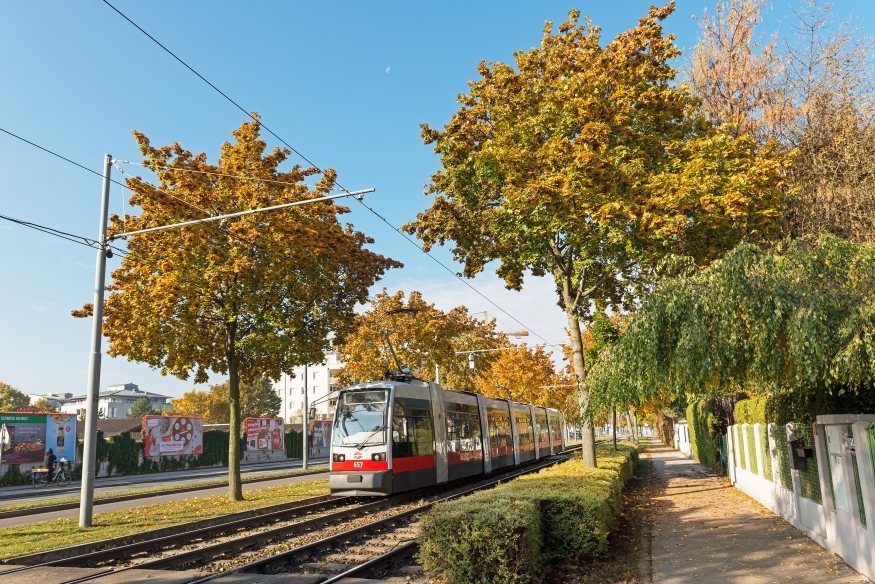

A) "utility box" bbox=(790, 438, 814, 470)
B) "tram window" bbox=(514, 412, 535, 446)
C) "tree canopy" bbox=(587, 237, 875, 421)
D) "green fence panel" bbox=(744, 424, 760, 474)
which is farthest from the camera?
"tram window" bbox=(514, 412, 535, 446)

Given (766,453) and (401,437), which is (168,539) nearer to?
(401,437)

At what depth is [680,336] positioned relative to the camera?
907 centimetres

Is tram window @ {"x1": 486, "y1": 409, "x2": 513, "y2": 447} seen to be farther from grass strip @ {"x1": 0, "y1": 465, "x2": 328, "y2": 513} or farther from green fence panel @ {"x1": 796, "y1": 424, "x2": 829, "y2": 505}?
green fence panel @ {"x1": 796, "y1": 424, "x2": 829, "y2": 505}

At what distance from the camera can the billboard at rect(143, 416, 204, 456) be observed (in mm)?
37938

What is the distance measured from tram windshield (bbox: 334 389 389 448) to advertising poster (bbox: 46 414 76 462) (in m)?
20.8

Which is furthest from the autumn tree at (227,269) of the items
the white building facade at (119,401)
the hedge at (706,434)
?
the white building facade at (119,401)

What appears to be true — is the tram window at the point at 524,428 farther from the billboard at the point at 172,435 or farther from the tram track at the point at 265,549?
the billboard at the point at 172,435

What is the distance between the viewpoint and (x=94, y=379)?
45.0 feet

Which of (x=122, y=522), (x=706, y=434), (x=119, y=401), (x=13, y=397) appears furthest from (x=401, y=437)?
(x=119, y=401)

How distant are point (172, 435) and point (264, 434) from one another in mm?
10339

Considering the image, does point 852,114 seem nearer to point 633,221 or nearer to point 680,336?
point 633,221

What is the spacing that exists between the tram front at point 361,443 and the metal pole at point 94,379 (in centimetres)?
559

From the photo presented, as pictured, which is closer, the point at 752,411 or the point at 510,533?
the point at 510,533

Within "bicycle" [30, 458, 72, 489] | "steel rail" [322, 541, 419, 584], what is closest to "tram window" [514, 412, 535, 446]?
"steel rail" [322, 541, 419, 584]
